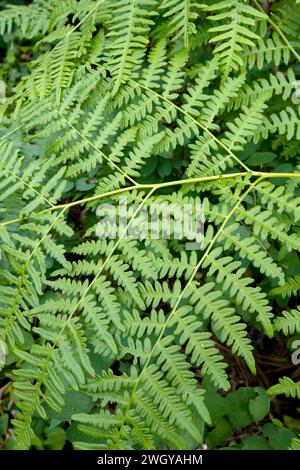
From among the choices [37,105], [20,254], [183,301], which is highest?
[37,105]

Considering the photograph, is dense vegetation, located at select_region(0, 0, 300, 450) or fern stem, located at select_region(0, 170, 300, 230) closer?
dense vegetation, located at select_region(0, 0, 300, 450)

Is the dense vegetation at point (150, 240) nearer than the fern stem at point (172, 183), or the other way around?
the dense vegetation at point (150, 240)

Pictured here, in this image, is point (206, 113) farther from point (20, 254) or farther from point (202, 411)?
point (202, 411)

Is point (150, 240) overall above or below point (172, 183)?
below

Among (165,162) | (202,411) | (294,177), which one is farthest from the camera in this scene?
(165,162)

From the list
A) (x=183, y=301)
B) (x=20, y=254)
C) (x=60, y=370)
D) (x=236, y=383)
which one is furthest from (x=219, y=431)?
(x=20, y=254)

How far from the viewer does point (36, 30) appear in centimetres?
207

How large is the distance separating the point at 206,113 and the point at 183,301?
718mm

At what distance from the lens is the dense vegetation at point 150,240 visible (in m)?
1.36

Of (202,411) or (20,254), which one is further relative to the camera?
(20,254)

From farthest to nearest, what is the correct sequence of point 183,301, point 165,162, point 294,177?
1. point 165,162
2. point 183,301
3. point 294,177

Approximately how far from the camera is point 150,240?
154cm

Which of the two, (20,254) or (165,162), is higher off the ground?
(165,162)

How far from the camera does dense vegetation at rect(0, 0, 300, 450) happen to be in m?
1.36
